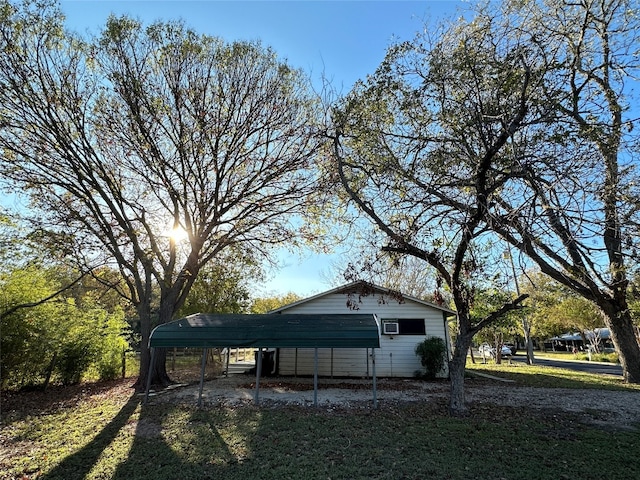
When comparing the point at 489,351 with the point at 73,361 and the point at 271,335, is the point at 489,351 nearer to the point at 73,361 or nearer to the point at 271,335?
the point at 271,335

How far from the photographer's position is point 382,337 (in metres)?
14.3

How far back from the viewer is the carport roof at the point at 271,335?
9047mm

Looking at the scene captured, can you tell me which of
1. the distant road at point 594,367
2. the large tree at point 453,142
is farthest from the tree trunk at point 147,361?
the distant road at point 594,367

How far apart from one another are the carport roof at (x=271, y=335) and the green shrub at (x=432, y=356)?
15.6 feet

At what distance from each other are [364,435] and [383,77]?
7383mm

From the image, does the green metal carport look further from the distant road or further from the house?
the distant road

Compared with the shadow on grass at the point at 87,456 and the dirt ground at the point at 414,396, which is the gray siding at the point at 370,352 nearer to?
the dirt ground at the point at 414,396

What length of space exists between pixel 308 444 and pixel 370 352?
9081mm

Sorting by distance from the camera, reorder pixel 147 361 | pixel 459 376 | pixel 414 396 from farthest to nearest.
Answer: pixel 147 361
pixel 414 396
pixel 459 376

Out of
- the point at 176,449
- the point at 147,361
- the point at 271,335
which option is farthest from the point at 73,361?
the point at 176,449

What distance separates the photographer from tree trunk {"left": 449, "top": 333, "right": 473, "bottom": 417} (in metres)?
7.30

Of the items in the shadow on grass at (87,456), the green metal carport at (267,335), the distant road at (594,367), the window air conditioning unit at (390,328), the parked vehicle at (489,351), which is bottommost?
the shadow on grass at (87,456)

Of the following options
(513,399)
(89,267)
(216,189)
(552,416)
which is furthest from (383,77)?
(89,267)

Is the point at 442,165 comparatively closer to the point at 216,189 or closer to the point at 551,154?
the point at 551,154
